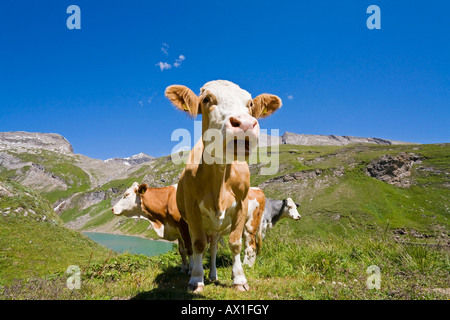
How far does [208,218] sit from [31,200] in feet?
42.2

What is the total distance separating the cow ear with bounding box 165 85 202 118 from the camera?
17.1ft

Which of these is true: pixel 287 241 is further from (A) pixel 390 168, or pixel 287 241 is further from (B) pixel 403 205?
(A) pixel 390 168

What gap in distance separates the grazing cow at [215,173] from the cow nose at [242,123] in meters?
0.26

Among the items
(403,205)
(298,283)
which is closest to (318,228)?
(403,205)

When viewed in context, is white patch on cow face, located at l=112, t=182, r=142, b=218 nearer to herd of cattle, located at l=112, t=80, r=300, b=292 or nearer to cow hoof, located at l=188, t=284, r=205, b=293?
herd of cattle, located at l=112, t=80, r=300, b=292

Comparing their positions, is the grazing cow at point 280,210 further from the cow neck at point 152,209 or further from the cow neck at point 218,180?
the cow neck at point 218,180

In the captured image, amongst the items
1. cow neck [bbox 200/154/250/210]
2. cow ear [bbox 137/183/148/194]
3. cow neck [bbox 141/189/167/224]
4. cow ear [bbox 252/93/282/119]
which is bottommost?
cow neck [bbox 141/189/167/224]

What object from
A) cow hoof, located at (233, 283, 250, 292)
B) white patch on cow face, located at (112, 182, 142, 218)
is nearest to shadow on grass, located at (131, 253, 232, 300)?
cow hoof, located at (233, 283, 250, 292)

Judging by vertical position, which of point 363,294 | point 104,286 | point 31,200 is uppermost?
point 31,200

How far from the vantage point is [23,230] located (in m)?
11.1

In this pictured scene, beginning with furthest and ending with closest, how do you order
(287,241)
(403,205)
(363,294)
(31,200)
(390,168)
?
(390,168)
(403,205)
(31,200)
(287,241)
(363,294)

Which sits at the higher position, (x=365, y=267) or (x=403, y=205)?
(x=365, y=267)

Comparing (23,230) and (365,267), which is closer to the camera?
(365,267)

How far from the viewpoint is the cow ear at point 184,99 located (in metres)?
5.22
